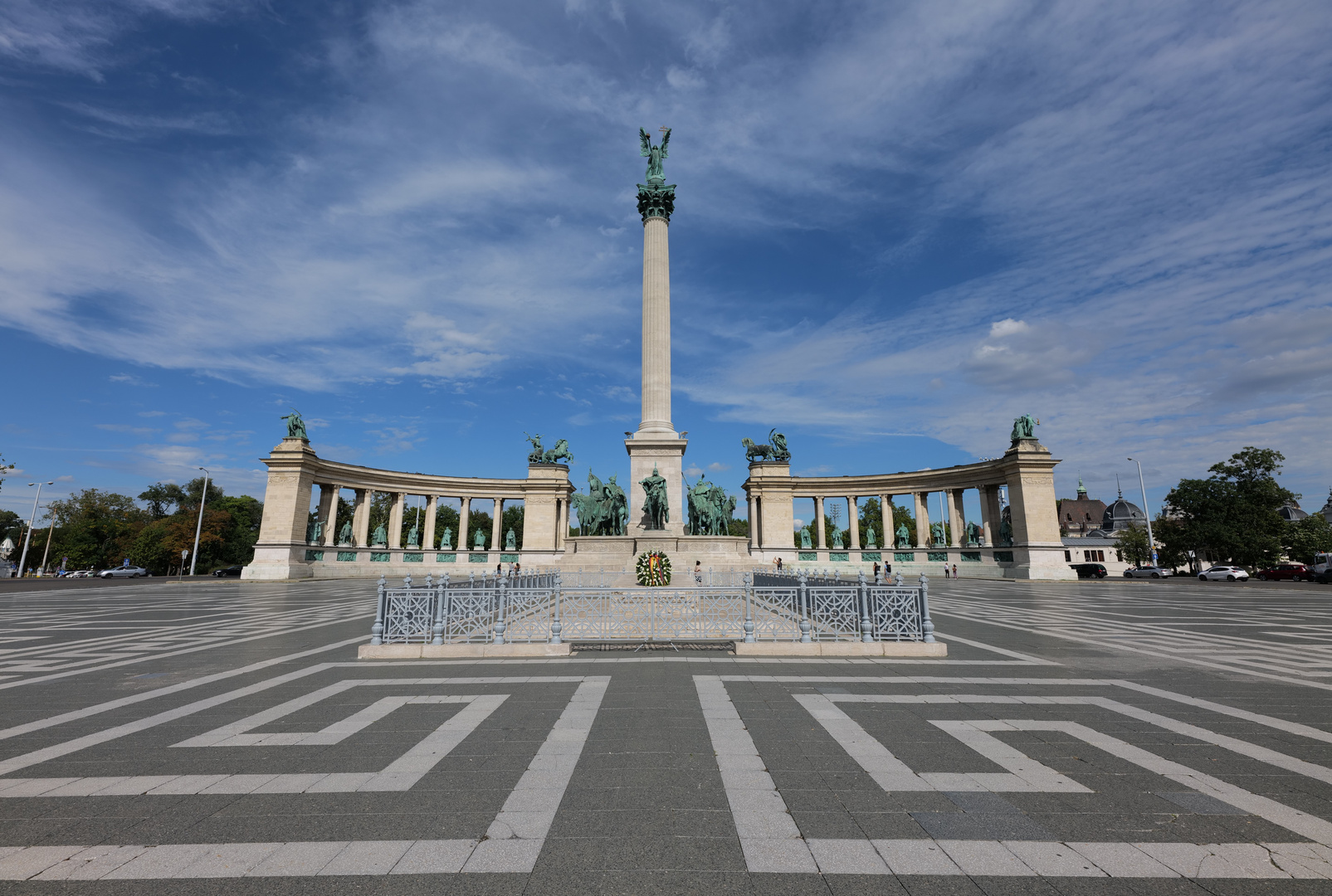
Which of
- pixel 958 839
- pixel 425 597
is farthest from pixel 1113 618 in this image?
pixel 425 597

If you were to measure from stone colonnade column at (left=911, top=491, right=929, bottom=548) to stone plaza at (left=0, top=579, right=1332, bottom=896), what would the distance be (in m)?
53.1

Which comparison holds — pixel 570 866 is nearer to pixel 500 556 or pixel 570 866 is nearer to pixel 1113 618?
pixel 1113 618

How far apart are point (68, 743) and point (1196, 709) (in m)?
14.1

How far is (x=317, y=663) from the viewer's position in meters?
11.4

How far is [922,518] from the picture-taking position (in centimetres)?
6269

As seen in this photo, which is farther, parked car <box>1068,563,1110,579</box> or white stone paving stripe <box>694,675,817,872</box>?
parked car <box>1068,563,1110,579</box>

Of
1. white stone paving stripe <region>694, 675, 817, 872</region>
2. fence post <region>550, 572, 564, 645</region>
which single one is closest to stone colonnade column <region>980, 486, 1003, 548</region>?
fence post <region>550, 572, 564, 645</region>

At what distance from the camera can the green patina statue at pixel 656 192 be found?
39594mm

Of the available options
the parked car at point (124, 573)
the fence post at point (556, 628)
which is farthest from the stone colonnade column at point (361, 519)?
the fence post at point (556, 628)

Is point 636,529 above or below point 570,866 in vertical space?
above

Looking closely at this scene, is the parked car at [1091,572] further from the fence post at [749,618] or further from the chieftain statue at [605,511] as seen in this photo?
the fence post at [749,618]

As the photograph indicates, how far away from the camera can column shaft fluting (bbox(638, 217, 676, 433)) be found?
3669cm

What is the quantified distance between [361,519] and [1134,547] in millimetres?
96675

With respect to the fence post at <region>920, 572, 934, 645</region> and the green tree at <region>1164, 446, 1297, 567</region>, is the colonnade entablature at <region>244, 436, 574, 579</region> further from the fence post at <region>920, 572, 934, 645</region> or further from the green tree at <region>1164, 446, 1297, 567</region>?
the green tree at <region>1164, 446, 1297, 567</region>
